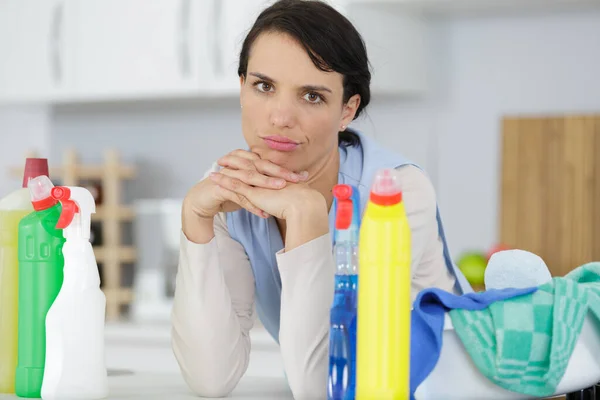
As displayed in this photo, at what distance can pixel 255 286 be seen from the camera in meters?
1.49

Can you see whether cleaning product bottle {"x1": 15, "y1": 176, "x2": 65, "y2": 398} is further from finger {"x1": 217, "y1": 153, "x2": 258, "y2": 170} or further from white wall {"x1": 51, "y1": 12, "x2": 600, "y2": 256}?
white wall {"x1": 51, "y1": 12, "x2": 600, "y2": 256}

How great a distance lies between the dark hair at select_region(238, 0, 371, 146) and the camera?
1290mm

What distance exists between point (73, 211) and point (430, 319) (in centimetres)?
42

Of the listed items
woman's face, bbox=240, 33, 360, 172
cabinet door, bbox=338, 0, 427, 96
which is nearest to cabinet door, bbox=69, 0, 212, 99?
cabinet door, bbox=338, 0, 427, 96

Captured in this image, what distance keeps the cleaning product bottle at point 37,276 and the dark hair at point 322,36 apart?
1.42 feet

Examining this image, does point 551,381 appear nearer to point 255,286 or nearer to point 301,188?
point 301,188

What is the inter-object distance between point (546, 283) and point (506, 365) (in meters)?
0.11

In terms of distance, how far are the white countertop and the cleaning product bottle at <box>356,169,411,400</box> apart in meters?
0.28

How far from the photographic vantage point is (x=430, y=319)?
0.92 m

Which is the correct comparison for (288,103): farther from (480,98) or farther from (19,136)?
(19,136)

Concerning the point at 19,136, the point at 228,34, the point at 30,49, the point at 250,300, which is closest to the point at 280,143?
the point at 250,300

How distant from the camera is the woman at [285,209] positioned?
1118mm

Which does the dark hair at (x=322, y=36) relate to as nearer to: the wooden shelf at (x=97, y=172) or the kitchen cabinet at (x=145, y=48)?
the kitchen cabinet at (x=145, y=48)

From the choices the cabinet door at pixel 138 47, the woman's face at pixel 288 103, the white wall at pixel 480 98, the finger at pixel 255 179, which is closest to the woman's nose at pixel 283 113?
the woman's face at pixel 288 103
